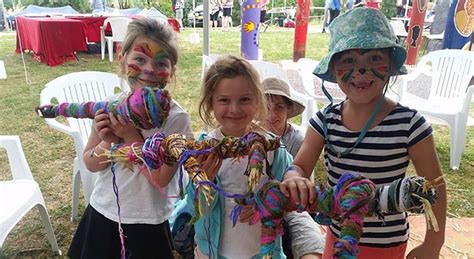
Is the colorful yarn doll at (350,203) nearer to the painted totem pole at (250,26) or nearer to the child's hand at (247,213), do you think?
the child's hand at (247,213)

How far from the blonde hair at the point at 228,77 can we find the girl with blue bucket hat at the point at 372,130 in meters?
0.20

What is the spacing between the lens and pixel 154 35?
133 centimetres

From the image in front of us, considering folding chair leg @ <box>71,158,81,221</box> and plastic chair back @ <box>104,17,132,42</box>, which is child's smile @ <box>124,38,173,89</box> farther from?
plastic chair back @ <box>104,17,132,42</box>

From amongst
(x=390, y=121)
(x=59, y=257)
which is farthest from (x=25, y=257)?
A: (x=390, y=121)

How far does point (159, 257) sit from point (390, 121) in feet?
3.29

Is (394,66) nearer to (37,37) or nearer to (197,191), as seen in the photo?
(197,191)

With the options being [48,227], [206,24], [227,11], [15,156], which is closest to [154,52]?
[15,156]

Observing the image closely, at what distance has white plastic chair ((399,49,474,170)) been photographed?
3430 mm

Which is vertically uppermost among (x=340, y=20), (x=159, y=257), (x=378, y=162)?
(x=340, y=20)

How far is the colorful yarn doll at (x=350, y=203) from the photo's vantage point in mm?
714

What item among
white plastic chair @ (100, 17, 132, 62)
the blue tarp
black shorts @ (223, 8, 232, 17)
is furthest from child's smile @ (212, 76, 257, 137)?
black shorts @ (223, 8, 232, 17)

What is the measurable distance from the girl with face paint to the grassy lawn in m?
Result: 0.16

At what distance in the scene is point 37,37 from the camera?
7.41 meters

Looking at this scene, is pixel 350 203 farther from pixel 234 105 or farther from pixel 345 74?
pixel 234 105
